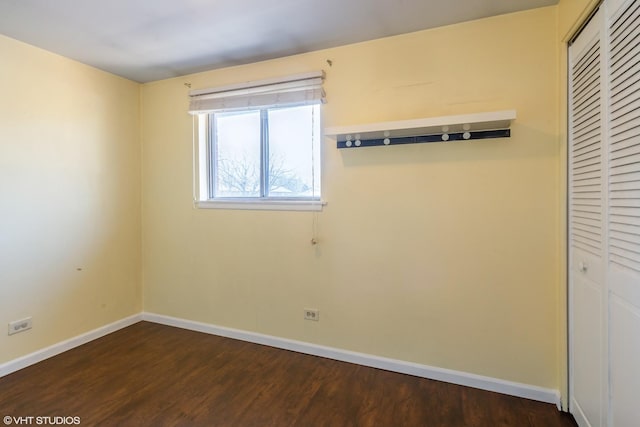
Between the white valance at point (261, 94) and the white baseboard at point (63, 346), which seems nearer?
the white baseboard at point (63, 346)

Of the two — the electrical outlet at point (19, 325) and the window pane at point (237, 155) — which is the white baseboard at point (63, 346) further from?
the window pane at point (237, 155)

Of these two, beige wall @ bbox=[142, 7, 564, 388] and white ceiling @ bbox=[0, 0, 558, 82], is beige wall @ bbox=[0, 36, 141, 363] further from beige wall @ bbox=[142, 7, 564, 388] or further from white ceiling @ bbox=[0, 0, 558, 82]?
beige wall @ bbox=[142, 7, 564, 388]

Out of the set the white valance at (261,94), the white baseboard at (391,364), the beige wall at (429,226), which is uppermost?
the white valance at (261,94)

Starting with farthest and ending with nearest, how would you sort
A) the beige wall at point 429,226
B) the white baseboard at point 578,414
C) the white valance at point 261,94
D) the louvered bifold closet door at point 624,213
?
the white valance at point 261,94, the beige wall at point 429,226, the white baseboard at point 578,414, the louvered bifold closet door at point 624,213

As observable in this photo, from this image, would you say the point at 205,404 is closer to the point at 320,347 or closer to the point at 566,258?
the point at 320,347

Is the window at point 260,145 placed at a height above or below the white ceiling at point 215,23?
below

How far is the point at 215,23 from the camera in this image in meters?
2.21

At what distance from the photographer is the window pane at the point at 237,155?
119 inches

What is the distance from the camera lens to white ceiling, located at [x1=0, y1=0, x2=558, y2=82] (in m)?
1.99

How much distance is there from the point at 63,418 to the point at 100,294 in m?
1.39

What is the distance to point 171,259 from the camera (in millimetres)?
3328

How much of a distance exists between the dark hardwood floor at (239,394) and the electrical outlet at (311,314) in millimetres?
312

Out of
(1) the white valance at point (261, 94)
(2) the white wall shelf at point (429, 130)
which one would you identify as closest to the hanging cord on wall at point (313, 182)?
(1) the white valance at point (261, 94)

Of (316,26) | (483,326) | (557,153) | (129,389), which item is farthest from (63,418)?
(557,153)
